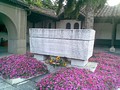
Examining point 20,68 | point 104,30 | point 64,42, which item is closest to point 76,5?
point 64,42

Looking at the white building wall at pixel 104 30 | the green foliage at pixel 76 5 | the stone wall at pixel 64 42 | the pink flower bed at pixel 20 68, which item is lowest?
the pink flower bed at pixel 20 68

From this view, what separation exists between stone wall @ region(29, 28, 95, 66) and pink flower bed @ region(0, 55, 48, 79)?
0.78m

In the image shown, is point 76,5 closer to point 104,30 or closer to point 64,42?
point 64,42

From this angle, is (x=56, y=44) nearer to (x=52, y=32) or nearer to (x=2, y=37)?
(x=52, y=32)

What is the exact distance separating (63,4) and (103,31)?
24.4 feet

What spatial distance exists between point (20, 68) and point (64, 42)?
6.34 ft

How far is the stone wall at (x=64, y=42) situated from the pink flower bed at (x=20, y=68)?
0.78 metres

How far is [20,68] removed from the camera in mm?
4508

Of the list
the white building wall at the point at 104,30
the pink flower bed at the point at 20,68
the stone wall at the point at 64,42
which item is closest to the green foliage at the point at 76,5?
the stone wall at the point at 64,42

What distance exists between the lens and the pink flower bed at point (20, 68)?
430cm

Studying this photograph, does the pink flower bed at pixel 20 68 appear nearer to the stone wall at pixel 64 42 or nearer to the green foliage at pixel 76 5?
the stone wall at pixel 64 42

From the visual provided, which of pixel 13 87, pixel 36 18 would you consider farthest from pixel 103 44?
pixel 13 87

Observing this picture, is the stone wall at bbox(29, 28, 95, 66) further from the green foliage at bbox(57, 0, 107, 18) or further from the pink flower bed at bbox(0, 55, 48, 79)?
the green foliage at bbox(57, 0, 107, 18)

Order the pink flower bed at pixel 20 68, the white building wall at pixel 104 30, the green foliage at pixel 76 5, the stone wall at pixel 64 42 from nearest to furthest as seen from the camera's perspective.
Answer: the pink flower bed at pixel 20 68 < the stone wall at pixel 64 42 < the green foliage at pixel 76 5 < the white building wall at pixel 104 30
